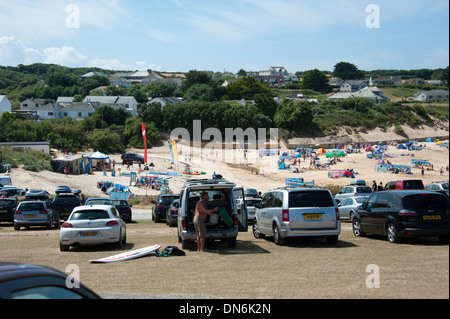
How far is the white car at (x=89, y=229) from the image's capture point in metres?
13.4

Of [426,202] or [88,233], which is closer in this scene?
[426,202]

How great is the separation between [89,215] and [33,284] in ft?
35.1

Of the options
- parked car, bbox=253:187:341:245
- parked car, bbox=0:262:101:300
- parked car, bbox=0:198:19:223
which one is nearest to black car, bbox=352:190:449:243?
parked car, bbox=253:187:341:245

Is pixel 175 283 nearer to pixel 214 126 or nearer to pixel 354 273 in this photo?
pixel 354 273

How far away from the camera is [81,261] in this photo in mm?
11727

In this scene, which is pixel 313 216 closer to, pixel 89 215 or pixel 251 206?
pixel 89 215

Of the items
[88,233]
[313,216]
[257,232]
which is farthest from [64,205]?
[313,216]

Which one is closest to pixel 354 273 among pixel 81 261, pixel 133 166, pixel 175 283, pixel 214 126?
pixel 175 283

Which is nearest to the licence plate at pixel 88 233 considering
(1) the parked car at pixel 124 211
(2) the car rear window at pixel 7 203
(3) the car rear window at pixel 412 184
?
(1) the parked car at pixel 124 211

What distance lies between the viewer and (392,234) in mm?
13289

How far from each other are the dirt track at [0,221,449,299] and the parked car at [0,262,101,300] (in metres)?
4.31
